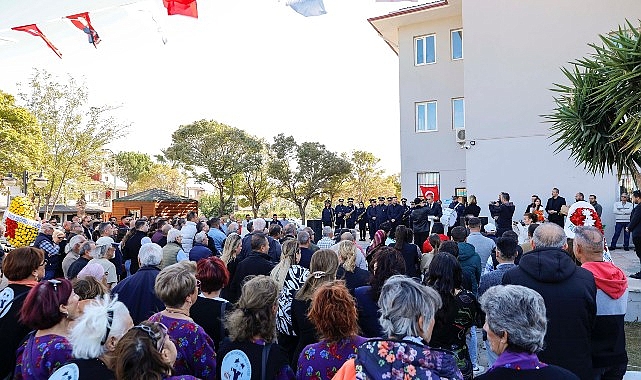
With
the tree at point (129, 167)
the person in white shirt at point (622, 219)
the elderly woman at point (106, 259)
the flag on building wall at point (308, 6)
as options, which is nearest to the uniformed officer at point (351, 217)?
the person in white shirt at point (622, 219)

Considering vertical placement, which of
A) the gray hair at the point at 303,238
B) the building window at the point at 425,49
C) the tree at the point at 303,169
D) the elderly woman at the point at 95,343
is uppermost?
the building window at the point at 425,49

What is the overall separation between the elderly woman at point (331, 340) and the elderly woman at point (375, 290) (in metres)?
0.87

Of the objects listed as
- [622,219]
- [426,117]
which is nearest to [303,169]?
[426,117]

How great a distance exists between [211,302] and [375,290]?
1.27 m

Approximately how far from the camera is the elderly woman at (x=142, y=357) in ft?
6.73

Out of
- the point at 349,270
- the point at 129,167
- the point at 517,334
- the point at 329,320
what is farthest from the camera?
the point at 129,167

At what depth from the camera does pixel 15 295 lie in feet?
11.8

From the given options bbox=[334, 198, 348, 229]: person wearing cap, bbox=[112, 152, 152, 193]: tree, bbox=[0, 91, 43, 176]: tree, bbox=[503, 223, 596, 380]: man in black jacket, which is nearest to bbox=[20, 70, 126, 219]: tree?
bbox=[0, 91, 43, 176]: tree

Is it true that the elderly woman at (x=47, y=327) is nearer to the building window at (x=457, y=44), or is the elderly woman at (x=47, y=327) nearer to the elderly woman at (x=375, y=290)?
the elderly woman at (x=375, y=290)

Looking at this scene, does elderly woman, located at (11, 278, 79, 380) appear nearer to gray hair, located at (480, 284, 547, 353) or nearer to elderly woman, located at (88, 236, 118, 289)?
gray hair, located at (480, 284, 547, 353)

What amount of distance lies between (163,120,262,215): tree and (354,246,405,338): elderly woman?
25593 millimetres

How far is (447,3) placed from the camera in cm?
1967

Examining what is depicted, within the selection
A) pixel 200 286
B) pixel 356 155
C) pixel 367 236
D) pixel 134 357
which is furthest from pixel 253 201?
pixel 134 357

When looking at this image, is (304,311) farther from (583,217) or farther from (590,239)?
(583,217)
